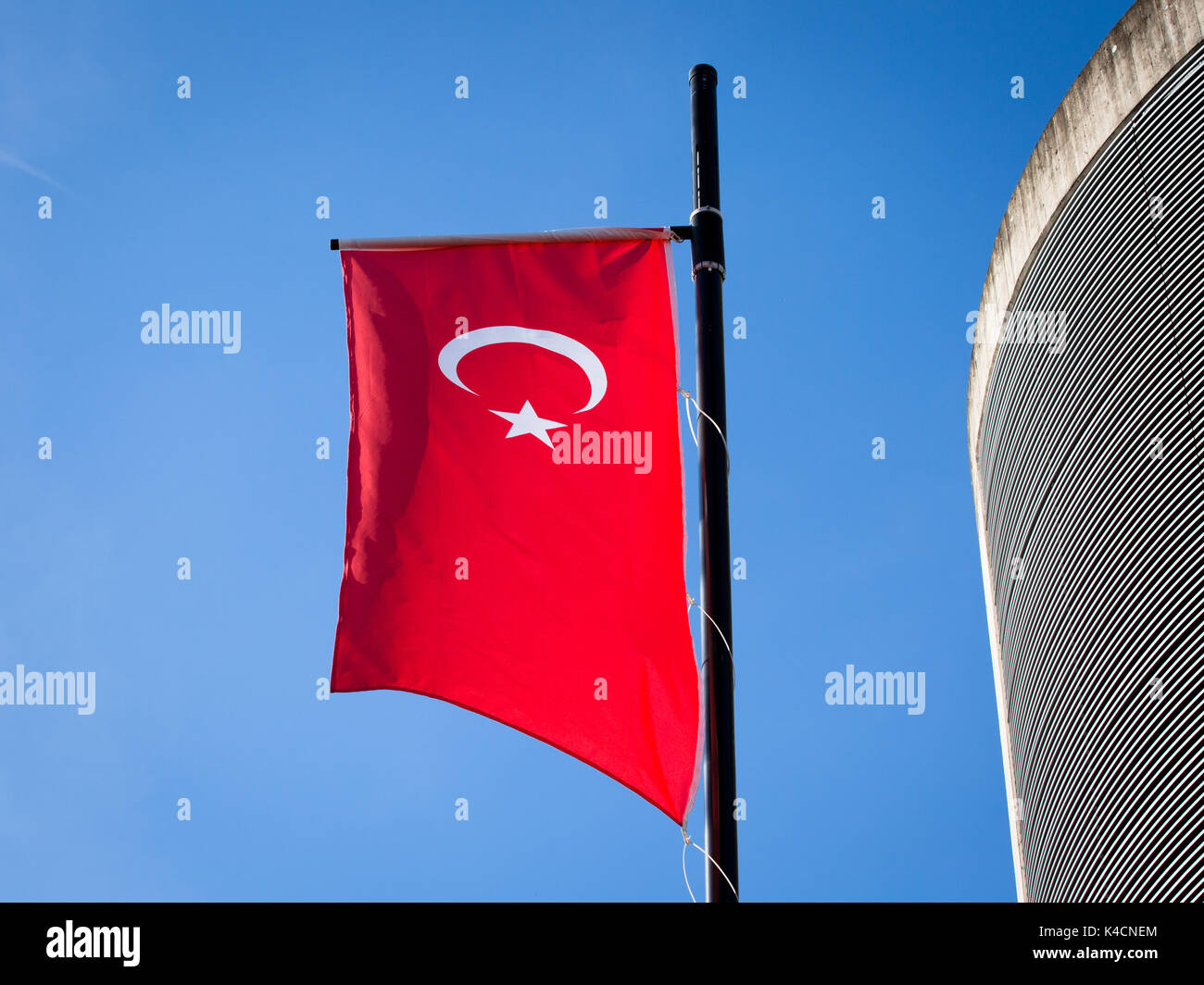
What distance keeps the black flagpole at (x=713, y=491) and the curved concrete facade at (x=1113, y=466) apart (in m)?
19.1

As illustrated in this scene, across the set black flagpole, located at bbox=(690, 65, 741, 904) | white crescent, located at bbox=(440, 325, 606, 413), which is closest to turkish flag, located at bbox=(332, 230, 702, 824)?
→ white crescent, located at bbox=(440, 325, 606, 413)

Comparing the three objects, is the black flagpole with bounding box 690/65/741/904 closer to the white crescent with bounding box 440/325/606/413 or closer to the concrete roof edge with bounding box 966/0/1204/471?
the white crescent with bounding box 440/325/606/413

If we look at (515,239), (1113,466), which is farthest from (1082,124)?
(515,239)

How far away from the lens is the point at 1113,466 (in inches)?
970

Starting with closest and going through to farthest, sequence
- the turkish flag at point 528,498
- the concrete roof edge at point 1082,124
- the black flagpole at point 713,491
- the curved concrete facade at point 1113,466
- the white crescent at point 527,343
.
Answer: the black flagpole at point 713,491, the turkish flag at point 528,498, the white crescent at point 527,343, the curved concrete facade at point 1113,466, the concrete roof edge at point 1082,124

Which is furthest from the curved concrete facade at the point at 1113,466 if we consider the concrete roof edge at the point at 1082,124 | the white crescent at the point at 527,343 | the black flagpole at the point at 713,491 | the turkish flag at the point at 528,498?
the black flagpole at the point at 713,491

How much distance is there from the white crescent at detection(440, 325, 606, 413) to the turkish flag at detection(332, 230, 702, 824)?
0.01 metres

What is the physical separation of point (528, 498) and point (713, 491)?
1.51m

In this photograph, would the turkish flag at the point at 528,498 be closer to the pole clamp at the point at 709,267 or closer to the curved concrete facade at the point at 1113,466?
the pole clamp at the point at 709,267

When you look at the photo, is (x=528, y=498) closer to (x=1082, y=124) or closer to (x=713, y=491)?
(x=713, y=491)

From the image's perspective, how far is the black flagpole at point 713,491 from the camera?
4.46m

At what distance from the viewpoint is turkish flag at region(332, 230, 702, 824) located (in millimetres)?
5684
